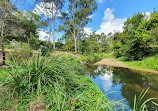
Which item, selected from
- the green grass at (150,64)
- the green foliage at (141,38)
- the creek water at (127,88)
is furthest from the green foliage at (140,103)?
the green foliage at (141,38)

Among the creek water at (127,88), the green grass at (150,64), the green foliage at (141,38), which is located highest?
the green foliage at (141,38)

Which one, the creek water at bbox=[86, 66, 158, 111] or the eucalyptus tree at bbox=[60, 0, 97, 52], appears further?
the eucalyptus tree at bbox=[60, 0, 97, 52]

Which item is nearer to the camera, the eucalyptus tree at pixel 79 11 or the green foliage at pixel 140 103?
the green foliage at pixel 140 103

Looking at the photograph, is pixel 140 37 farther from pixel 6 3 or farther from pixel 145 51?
pixel 6 3

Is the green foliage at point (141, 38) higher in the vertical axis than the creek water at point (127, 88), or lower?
higher

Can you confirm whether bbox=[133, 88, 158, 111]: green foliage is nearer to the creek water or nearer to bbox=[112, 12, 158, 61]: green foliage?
the creek water

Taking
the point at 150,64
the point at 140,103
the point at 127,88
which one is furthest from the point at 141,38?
the point at 140,103

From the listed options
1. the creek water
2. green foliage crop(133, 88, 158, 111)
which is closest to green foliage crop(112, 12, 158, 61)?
the creek water

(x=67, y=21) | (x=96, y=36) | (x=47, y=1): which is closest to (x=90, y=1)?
(x=67, y=21)

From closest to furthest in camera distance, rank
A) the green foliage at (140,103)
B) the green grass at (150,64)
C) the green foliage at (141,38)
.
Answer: the green foliage at (140,103)
the green grass at (150,64)
the green foliage at (141,38)

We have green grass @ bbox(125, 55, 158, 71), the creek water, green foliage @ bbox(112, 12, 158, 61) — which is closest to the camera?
the creek water

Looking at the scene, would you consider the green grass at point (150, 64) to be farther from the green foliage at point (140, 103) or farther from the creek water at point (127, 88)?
the green foliage at point (140, 103)

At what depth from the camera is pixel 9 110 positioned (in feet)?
3.75

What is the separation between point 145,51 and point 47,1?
1540 cm
